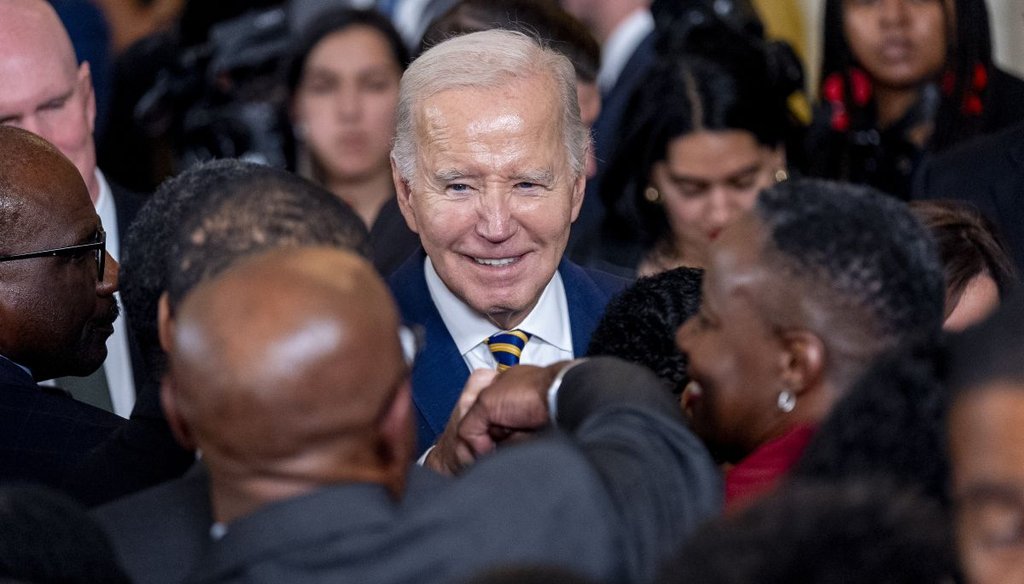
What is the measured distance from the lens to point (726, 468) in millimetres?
2402

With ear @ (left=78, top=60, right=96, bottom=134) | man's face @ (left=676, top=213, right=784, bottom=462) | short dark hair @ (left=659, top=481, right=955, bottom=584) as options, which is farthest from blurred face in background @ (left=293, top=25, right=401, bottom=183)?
short dark hair @ (left=659, top=481, right=955, bottom=584)

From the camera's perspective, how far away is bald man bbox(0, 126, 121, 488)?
272 cm

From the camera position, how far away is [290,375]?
1.78 m

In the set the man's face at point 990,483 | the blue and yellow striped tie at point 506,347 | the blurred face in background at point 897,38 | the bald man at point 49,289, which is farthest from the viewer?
the blurred face in background at point 897,38

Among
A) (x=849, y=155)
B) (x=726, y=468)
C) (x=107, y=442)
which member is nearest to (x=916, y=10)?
(x=849, y=155)

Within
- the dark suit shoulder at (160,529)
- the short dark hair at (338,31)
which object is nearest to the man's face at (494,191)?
the dark suit shoulder at (160,529)

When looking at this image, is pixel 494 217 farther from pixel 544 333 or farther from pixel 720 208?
pixel 720 208

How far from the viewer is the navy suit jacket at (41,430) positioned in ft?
8.46

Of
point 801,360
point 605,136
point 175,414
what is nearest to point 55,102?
point 605,136

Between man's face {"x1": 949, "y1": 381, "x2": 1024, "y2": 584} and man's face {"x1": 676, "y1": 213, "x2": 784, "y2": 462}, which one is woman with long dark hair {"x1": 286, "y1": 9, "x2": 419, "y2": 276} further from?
man's face {"x1": 949, "y1": 381, "x2": 1024, "y2": 584}

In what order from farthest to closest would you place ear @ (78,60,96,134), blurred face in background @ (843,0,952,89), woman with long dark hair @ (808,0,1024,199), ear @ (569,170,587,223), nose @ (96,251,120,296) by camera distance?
blurred face in background @ (843,0,952,89) < woman with long dark hair @ (808,0,1024,199) < ear @ (78,60,96,134) < ear @ (569,170,587,223) < nose @ (96,251,120,296)

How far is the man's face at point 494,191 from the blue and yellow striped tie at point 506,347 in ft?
0.12

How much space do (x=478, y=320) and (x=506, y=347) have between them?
3.5 inches

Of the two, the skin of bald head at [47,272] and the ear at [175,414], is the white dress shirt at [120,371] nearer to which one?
the skin of bald head at [47,272]
